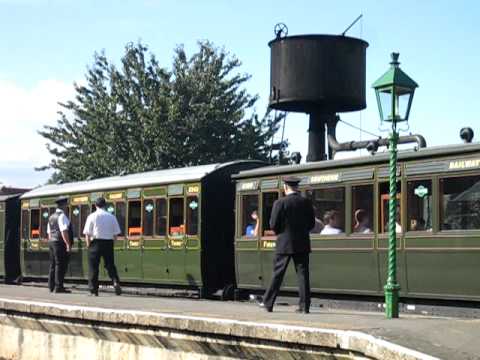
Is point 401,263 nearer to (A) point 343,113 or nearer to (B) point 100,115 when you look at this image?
(A) point 343,113

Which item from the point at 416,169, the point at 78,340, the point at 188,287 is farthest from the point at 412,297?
the point at 188,287

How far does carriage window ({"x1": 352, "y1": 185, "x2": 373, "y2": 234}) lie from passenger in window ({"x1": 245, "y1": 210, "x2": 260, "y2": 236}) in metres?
2.64

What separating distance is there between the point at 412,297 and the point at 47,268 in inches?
→ 490

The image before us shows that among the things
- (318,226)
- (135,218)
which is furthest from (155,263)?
(318,226)

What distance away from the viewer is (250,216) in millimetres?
16844

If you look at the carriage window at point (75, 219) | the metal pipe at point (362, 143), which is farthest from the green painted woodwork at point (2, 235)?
the metal pipe at point (362, 143)

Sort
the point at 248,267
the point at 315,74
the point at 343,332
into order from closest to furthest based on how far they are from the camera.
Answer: the point at 343,332 → the point at 248,267 → the point at 315,74

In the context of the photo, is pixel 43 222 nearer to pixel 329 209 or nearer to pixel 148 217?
pixel 148 217

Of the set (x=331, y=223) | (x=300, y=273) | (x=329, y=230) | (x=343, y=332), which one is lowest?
(x=343, y=332)

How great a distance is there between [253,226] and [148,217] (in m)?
3.31

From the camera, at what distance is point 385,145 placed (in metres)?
20.6

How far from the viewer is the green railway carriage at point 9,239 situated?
1010 inches

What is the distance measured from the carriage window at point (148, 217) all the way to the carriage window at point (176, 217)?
2.25 feet

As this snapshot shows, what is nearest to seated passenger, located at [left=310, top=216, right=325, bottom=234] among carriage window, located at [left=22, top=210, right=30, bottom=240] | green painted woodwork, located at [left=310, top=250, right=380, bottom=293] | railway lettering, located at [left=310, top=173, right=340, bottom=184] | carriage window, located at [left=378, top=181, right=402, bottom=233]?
green painted woodwork, located at [left=310, top=250, right=380, bottom=293]
